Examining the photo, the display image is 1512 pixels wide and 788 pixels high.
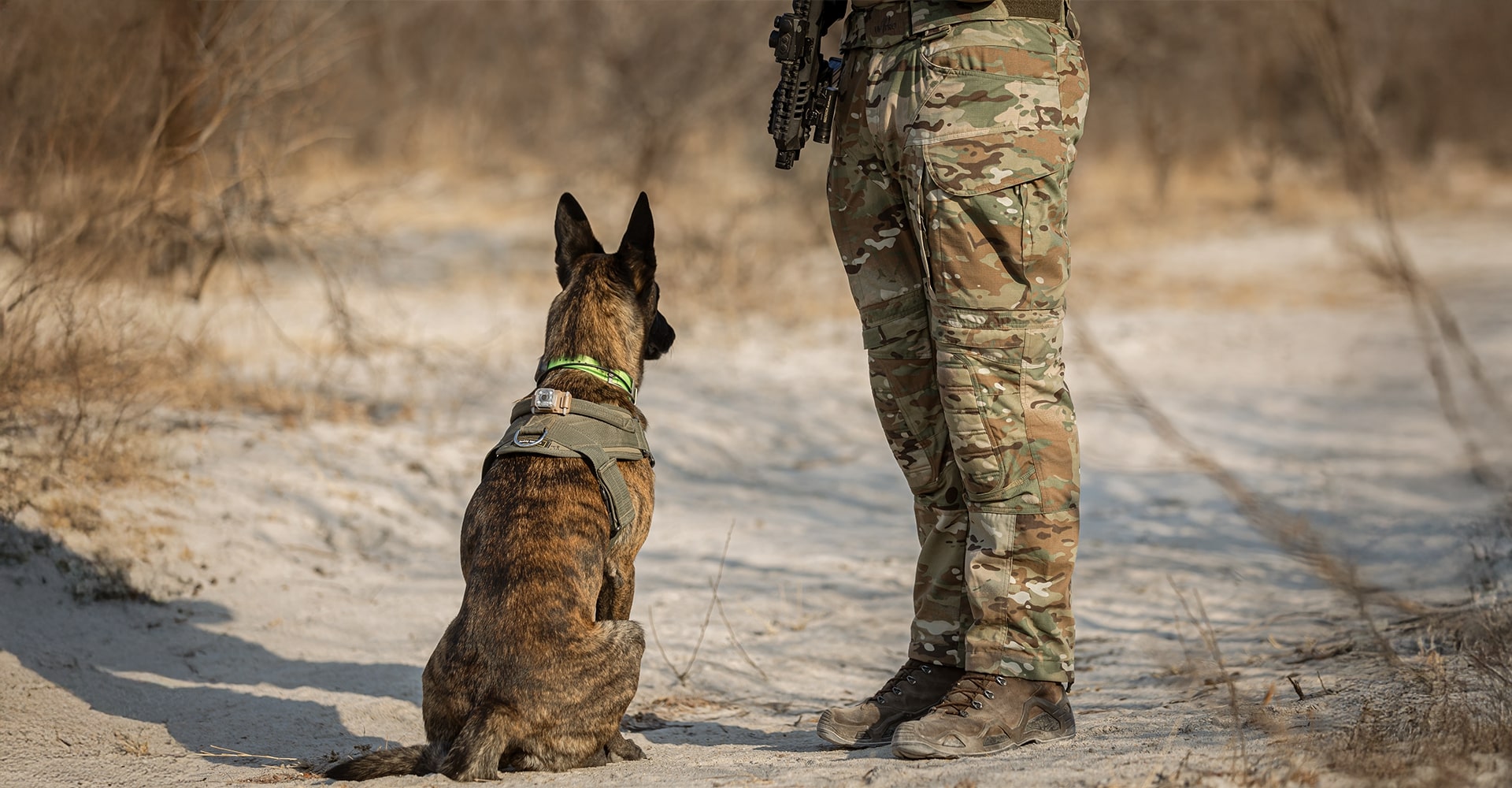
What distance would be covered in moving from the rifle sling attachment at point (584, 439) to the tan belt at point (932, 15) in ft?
3.89

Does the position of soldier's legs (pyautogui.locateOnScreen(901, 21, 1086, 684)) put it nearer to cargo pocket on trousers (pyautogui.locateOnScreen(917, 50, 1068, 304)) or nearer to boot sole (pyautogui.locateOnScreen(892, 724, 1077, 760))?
cargo pocket on trousers (pyautogui.locateOnScreen(917, 50, 1068, 304))

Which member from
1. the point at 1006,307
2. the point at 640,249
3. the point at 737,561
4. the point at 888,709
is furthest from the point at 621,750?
the point at 737,561

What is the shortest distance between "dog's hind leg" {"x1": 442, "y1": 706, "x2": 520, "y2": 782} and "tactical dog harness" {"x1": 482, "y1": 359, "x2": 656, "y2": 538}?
0.56 m

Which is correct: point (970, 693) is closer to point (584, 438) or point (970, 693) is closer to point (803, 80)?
point (584, 438)

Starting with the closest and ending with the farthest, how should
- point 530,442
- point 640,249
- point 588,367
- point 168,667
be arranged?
point 530,442, point 588,367, point 640,249, point 168,667

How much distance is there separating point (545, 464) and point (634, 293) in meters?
0.64

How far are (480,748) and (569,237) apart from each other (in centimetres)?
150

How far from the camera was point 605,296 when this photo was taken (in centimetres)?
342

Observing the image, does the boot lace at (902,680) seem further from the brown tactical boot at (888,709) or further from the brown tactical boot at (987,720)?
the brown tactical boot at (987,720)

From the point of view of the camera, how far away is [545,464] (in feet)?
10.2

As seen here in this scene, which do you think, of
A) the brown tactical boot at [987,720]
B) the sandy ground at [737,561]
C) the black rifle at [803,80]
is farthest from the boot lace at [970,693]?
the black rifle at [803,80]

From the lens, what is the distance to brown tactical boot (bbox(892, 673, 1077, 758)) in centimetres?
281

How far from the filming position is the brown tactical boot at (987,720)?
2.81m

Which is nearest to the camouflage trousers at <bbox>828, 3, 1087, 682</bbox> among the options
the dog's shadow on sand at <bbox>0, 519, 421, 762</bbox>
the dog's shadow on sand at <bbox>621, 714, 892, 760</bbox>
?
the dog's shadow on sand at <bbox>621, 714, 892, 760</bbox>
